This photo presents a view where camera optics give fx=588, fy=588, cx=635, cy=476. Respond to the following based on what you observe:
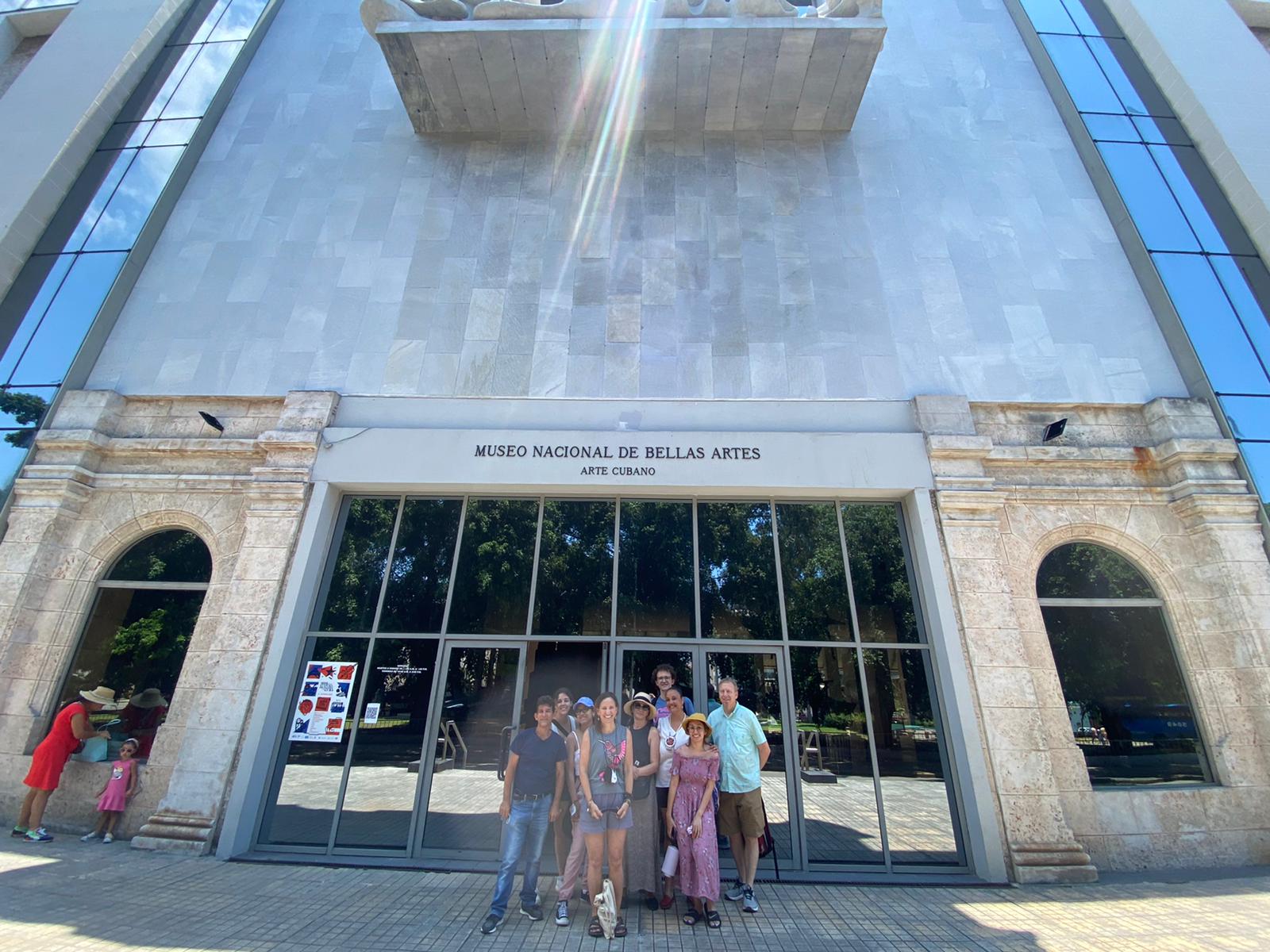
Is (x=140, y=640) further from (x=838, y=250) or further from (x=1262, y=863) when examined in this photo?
(x=1262, y=863)

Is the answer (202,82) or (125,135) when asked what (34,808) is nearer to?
(125,135)

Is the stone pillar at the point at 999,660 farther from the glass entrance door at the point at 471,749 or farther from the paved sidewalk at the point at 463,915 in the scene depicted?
the glass entrance door at the point at 471,749

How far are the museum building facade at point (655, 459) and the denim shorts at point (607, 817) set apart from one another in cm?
245

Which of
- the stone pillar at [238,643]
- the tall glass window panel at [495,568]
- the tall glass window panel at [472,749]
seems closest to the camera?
the stone pillar at [238,643]

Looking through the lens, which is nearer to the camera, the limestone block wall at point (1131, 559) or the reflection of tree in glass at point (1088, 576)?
the limestone block wall at point (1131, 559)

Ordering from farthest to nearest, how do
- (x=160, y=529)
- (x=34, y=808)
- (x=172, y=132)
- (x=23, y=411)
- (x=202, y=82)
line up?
(x=202, y=82)
(x=172, y=132)
(x=23, y=411)
(x=160, y=529)
(x=34, y=808)

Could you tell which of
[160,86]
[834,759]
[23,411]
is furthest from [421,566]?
[160,86]

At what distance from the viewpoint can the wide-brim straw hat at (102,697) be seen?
26.5 feet

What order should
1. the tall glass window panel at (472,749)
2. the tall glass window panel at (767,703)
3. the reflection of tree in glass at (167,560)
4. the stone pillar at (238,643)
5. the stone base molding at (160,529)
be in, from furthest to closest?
the reflection of tree in glass at (167,560) → the stone base molding at (160,529) → the tall glass window panel at (472,749) → the tall glass window panel at (767,703) → the stone pillar at (238,643)

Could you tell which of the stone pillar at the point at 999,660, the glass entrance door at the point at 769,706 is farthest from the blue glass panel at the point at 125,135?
the stone pillar at the point at 999,660

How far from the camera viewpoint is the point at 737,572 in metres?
8.40

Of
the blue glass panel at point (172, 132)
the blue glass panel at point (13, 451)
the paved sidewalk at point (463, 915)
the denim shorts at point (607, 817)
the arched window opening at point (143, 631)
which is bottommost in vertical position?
the paved sidewalk at point (463, 915)

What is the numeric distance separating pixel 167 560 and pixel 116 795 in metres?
3.16

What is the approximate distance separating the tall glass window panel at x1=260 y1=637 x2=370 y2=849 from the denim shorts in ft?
13.5
